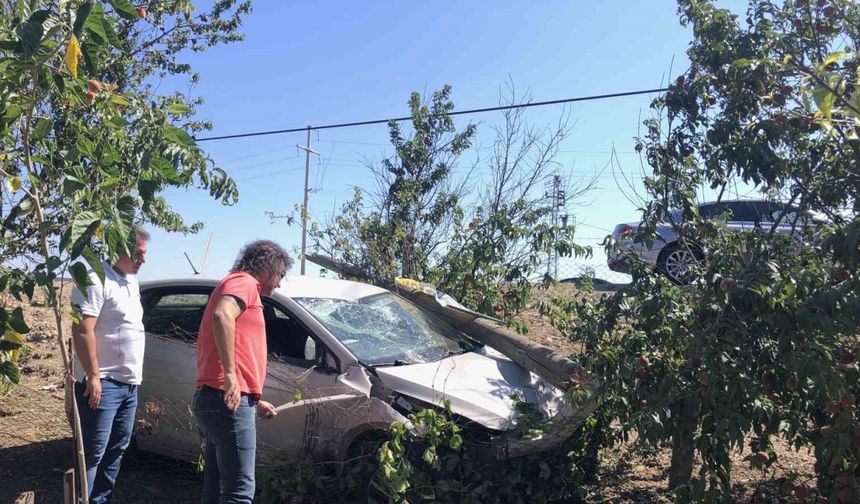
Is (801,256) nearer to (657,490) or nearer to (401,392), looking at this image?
(657,490)

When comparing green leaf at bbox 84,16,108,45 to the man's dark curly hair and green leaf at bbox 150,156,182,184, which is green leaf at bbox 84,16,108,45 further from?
the man's dark curly hair

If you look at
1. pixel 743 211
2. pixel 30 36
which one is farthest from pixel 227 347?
pixel 743 211

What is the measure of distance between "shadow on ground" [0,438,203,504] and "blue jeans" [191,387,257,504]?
1593 mm

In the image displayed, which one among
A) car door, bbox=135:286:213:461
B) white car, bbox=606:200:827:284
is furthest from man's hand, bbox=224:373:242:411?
white car, bbox=606:200:827:284

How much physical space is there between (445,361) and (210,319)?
5.88 ft

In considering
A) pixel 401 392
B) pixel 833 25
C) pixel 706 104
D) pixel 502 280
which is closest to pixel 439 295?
pixel 502 280

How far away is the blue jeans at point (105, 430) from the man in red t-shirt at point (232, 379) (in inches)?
22.6

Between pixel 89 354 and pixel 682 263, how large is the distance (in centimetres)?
360

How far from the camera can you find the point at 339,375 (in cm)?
446

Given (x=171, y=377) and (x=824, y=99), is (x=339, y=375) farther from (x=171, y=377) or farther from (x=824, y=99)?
(x=824, y=99)

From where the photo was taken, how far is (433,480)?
4109 millimetres

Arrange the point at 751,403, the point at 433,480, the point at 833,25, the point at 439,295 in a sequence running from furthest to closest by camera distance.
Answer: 1. the point at 439,295
2. the point at 833,25
3. the point at 433,480
4. the point at 751,403

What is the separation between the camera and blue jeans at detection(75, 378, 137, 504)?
3742 mm

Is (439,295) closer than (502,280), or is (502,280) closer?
(439,295)
